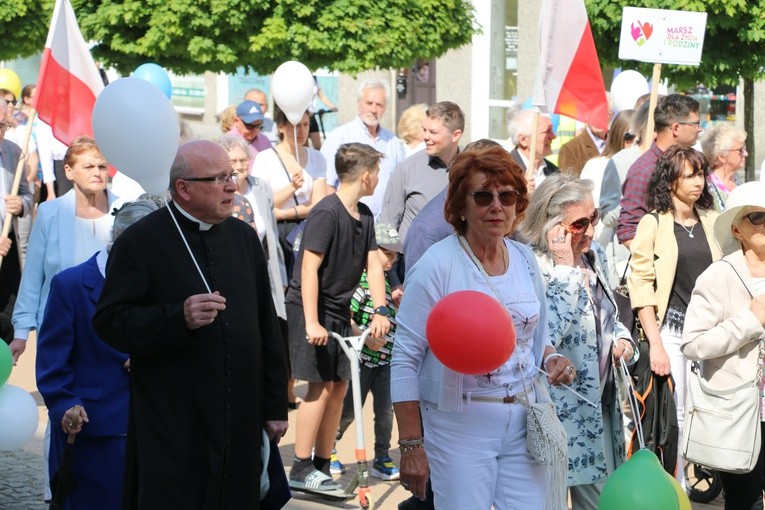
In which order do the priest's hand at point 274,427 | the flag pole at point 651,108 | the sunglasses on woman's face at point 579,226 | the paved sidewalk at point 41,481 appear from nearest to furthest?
the priest's hand at point 274,427, the sunglasses on woman's face at point 579,226, the paved sidewalk at point 41,481, the flag pole at point 651,108

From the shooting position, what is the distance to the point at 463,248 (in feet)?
16.1

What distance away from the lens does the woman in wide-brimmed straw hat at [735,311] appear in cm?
631

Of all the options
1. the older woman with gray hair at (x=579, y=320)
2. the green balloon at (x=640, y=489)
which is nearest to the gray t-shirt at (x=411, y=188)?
the older woman with gray hair at (x=579, y=320)

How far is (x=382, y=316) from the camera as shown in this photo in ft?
26.0

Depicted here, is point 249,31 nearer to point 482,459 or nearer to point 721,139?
point 721,139

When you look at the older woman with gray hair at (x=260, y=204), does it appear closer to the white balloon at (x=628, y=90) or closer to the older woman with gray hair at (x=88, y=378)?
the older woman with gray hair at (x=88, y=378)

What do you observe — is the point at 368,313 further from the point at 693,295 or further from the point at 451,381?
the point at 451,381

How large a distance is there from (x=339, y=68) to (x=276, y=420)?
11485 millimetres

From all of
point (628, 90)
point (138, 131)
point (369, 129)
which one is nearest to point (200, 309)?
point (138, 131)

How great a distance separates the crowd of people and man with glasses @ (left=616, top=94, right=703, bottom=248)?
15 mm

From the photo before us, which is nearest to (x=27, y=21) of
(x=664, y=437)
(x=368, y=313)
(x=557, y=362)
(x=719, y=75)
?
(x=719, y=75)

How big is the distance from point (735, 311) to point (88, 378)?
119 inches

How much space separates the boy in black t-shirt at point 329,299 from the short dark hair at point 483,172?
285 cm

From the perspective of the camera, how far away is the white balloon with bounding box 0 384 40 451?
6.61 m
